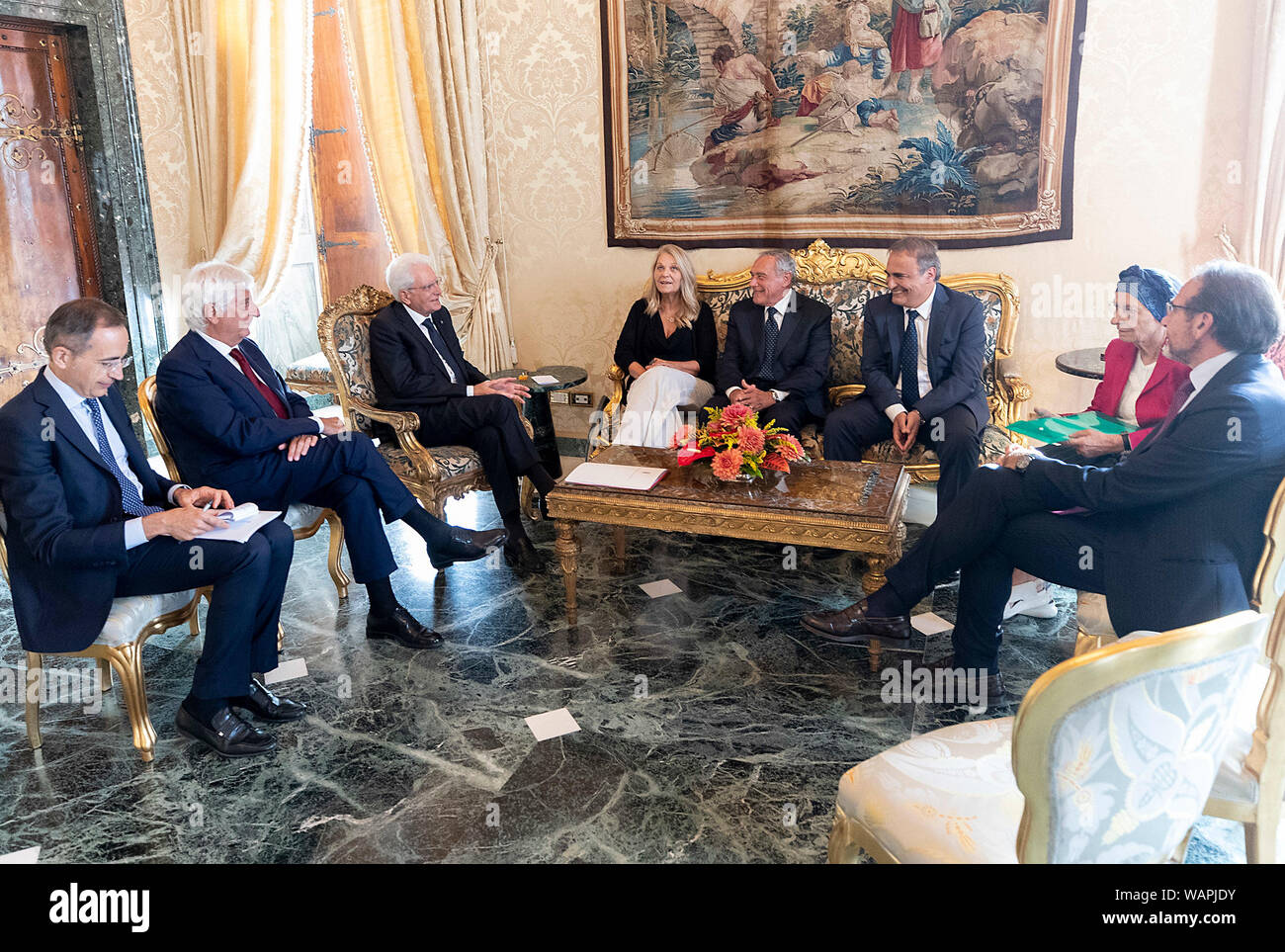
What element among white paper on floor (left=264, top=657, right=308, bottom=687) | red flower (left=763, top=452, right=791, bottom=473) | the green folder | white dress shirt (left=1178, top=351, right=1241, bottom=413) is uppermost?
white dress shirt (left=1178, top=351, right=1241, bottom=413)

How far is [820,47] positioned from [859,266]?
3.76 ft

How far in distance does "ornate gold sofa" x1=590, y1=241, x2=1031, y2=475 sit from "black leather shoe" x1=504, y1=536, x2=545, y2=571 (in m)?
0.64

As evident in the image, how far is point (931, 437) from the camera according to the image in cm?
446

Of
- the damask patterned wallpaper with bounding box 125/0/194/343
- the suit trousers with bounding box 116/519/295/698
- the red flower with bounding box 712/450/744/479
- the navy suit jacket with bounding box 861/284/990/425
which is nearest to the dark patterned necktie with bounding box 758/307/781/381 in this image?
the navy suit jacket with bounding box 861/284/990/425

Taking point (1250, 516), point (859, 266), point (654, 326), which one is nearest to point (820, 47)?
point (859, 266)

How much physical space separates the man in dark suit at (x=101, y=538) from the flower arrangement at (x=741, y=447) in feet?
5.23

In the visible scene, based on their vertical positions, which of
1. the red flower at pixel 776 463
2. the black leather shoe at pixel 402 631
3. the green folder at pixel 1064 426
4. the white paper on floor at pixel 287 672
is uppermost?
the green folder at pixel 1064 426

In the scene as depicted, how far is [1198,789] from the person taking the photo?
67.4 inches

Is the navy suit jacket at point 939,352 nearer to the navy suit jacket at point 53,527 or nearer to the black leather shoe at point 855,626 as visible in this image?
the black leather shoe at point 855,626

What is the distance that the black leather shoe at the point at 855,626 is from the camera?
11.8ft

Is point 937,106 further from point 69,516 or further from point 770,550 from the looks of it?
point 69,516

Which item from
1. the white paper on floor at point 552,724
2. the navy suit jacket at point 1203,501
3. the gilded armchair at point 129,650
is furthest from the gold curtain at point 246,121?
the navy suit jacket at point 1203,501

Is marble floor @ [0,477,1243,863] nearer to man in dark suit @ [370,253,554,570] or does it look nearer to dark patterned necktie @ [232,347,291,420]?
man in dark suit @ [370,253,554,570]

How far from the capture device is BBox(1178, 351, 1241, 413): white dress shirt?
2.72 meters
